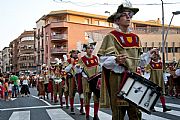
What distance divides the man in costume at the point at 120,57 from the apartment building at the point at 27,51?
104 metres

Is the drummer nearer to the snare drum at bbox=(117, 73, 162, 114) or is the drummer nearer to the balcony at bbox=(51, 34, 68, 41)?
the snare drum at bbox=(117, 73, 162, 114)

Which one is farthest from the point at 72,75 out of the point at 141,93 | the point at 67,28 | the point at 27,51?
the point at 27,51

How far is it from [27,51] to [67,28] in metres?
50.4

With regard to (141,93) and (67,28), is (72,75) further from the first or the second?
(67,28)

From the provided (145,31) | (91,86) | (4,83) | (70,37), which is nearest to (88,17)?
(70,37)

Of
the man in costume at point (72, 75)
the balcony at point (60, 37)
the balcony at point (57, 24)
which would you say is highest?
the balcony at point (57, 24)

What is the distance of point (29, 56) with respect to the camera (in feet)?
366

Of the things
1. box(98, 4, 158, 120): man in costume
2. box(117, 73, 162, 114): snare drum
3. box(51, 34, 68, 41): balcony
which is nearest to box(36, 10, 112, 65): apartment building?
box(51, 34, 68, 41): balcony

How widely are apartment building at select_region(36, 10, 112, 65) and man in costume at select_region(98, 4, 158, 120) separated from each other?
188 feet

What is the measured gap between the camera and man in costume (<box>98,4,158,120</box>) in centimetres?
434

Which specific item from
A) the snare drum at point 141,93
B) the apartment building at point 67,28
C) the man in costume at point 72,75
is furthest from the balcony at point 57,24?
the snare drum at point 141,93

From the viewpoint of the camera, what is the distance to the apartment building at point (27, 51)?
10888cm

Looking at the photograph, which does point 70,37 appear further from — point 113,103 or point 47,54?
point 113,103

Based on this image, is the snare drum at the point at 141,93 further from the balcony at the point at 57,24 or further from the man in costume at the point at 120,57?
the balcony at the point at 57,24
